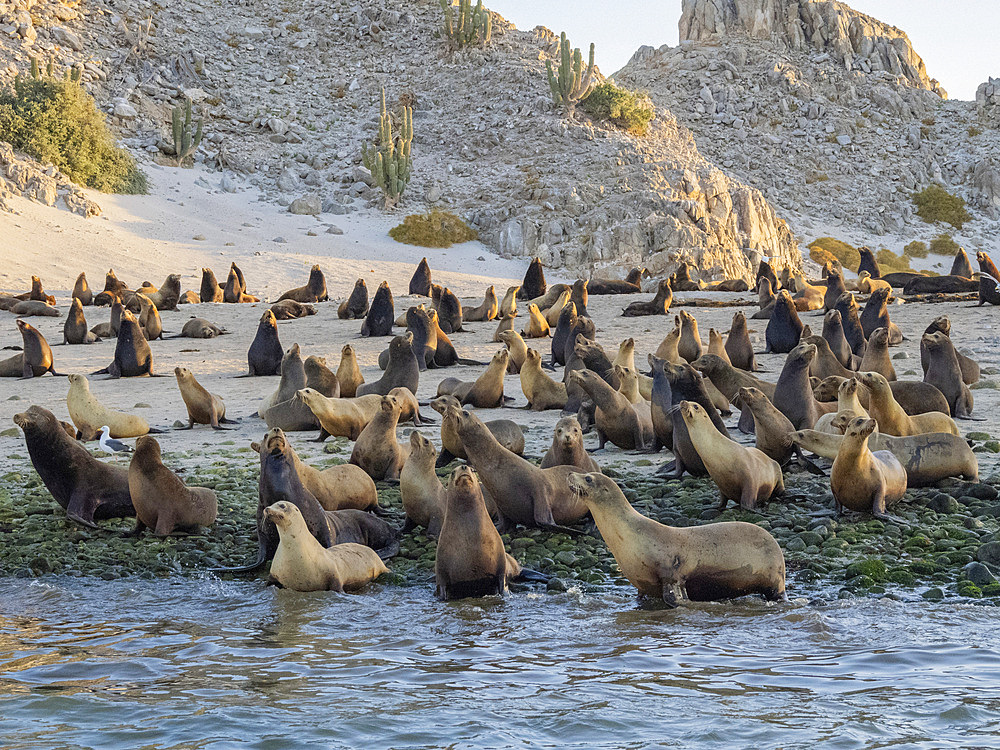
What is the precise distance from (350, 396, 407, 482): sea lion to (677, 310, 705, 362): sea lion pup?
5.32 meters

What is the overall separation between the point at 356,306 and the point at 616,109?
22838 mm

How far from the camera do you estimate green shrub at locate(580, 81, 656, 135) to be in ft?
130

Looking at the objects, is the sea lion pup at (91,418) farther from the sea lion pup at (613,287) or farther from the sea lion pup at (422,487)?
the sea lion pup at (613,287)

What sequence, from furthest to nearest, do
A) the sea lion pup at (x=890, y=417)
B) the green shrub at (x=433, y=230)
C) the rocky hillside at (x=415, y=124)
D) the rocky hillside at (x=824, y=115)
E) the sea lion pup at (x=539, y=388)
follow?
the rocky hillside at (x=824, y=115)
the rocky hillside at (x=415, y=124)
the green shrub at (x=433, y=230)
the sea lion pup at (x=539, y=388)
the sea lion pup at (x=890, y=417)

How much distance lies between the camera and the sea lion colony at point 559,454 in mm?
5902

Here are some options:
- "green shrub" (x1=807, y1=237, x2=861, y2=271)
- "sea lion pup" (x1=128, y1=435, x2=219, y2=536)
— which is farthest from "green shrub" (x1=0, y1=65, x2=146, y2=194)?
"sea lion pup" (x1=128, y1=435, x2=219, y2=536)

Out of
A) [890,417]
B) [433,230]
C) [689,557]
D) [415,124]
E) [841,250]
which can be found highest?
[415,124]

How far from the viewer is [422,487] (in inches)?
280

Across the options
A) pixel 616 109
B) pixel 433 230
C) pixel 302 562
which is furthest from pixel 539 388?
pixel 616 109

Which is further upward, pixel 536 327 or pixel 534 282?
pixel 534 282

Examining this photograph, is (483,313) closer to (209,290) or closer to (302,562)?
(209,290)

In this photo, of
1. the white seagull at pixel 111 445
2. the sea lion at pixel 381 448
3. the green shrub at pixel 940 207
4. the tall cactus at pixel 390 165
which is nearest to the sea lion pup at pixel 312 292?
the white seagull at pixel 111 445

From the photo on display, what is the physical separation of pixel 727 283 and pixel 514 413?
1489 centimetres

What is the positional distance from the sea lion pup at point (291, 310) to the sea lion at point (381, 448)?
38.2ft
